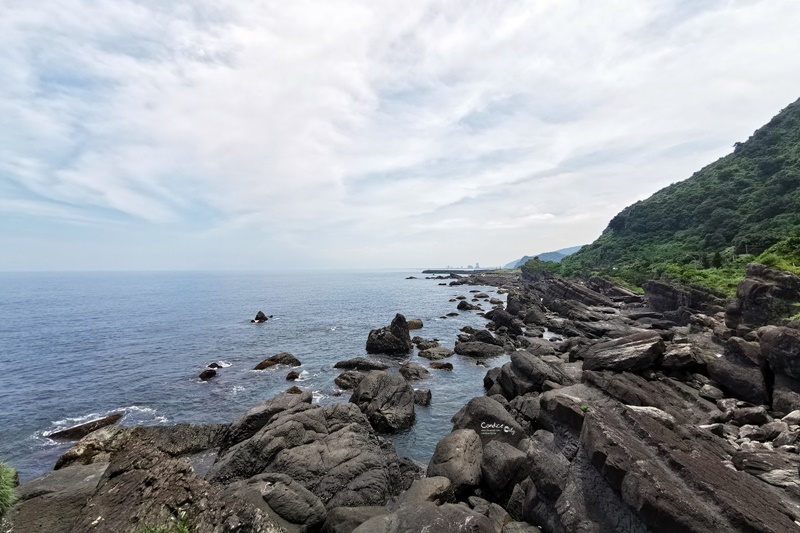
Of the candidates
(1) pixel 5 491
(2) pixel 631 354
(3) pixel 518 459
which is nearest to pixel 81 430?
(1) pixel 5 491

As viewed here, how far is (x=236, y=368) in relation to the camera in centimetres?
4619

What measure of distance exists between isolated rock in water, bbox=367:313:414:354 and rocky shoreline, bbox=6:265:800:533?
51.5 feet

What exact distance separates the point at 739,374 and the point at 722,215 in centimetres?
12281

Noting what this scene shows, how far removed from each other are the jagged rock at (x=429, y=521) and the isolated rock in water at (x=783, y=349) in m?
26.5

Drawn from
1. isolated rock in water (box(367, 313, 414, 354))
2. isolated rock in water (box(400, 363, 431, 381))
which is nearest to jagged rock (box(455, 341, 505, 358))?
isolated rock in water (box(367, 313, 414, 354))

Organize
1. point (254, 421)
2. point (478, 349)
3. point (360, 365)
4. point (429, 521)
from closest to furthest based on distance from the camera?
point (429, 521), point (254, 421), point (360, 365), point (478, 349)

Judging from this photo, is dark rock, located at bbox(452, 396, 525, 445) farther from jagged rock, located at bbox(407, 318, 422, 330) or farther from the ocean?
jagged rock, located at bbox(407, 318, 422, 330)

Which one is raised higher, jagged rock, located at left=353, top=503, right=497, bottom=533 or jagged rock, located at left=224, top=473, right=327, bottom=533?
jagged rock, located at left=353, top=503, right=497, bottom=533

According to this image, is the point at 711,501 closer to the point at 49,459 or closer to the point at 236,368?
the point at 49,459

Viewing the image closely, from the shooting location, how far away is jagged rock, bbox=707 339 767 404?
25297mm

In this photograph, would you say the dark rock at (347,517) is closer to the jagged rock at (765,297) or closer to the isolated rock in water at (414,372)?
the isolated rock in water at (414,372)

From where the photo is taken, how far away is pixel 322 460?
63.9 feet

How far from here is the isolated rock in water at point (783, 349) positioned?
2372cm

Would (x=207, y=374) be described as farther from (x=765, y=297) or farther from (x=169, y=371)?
(x=765, y=297)
